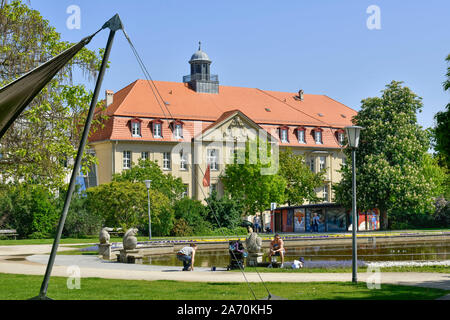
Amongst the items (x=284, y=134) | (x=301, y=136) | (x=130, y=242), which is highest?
(x=284, y=134)

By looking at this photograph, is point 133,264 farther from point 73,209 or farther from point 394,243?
point 73,209

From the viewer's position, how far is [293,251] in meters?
31.9

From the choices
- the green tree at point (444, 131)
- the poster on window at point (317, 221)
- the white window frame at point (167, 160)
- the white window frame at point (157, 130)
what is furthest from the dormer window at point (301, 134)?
the green tree at point (444, 131)

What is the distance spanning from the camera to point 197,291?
13484 mm

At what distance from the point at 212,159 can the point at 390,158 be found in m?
22.5

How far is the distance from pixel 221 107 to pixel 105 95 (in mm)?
13165

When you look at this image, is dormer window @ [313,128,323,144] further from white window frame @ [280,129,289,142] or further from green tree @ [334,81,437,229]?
green tree @ [334,81,437,229]

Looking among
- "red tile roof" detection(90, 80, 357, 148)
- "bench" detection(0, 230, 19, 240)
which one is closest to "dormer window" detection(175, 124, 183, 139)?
"red tile roof" detection(90, 80, 357, 148)

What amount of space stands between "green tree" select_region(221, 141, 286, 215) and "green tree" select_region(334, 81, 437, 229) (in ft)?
31.0

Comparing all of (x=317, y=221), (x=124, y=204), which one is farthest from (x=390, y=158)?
(x=124, y=204)

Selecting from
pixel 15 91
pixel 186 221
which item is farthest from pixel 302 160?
pixel 15 91

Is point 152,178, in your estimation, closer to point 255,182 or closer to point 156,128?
point 255,182

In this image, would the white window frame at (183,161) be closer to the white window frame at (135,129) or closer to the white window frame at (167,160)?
the white window frame at (167,160)
